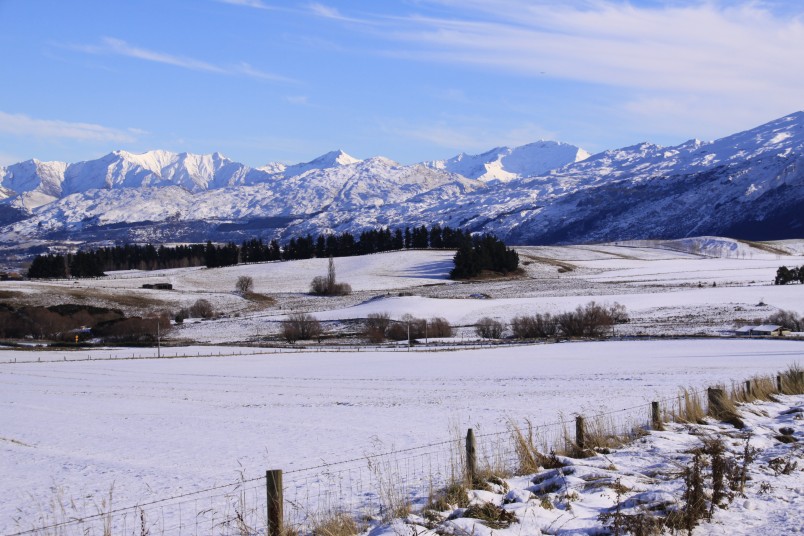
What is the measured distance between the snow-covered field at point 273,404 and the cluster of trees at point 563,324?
45.0 feet

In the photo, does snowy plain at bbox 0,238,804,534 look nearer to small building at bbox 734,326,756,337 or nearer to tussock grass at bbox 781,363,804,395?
small building at bbox 734,326,756,337

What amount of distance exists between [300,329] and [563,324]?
2553cm

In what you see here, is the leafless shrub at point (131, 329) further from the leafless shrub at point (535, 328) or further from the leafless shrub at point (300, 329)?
the leafless shrub at point (535, 328)

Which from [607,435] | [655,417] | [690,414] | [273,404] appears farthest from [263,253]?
[607,435]

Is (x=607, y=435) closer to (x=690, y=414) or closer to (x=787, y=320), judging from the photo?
(x=690, y=414)

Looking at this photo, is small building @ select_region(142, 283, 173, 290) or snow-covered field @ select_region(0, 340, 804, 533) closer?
snow-covered field @ select_region(0, 340, 804, 533)

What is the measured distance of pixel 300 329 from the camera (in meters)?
77.4

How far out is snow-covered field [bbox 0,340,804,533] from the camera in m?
17.9

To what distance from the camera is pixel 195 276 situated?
13650cm

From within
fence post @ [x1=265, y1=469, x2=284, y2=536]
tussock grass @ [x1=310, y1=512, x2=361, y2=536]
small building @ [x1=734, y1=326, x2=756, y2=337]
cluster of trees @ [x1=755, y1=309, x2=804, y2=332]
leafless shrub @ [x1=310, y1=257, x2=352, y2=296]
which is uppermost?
fence post @ [x1=265, y1=469, x2=284, y2=536]

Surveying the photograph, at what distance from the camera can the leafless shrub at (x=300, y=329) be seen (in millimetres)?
76250

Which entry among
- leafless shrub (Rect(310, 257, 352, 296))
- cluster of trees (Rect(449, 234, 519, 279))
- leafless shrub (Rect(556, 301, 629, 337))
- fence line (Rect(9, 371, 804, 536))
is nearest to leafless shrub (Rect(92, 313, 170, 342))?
leafless shrub (Rect(310, 257, 352, 296))

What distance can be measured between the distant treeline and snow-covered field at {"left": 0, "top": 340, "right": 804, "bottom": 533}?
87.6 m

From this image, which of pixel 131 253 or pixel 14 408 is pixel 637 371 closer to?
pixel 14 408
